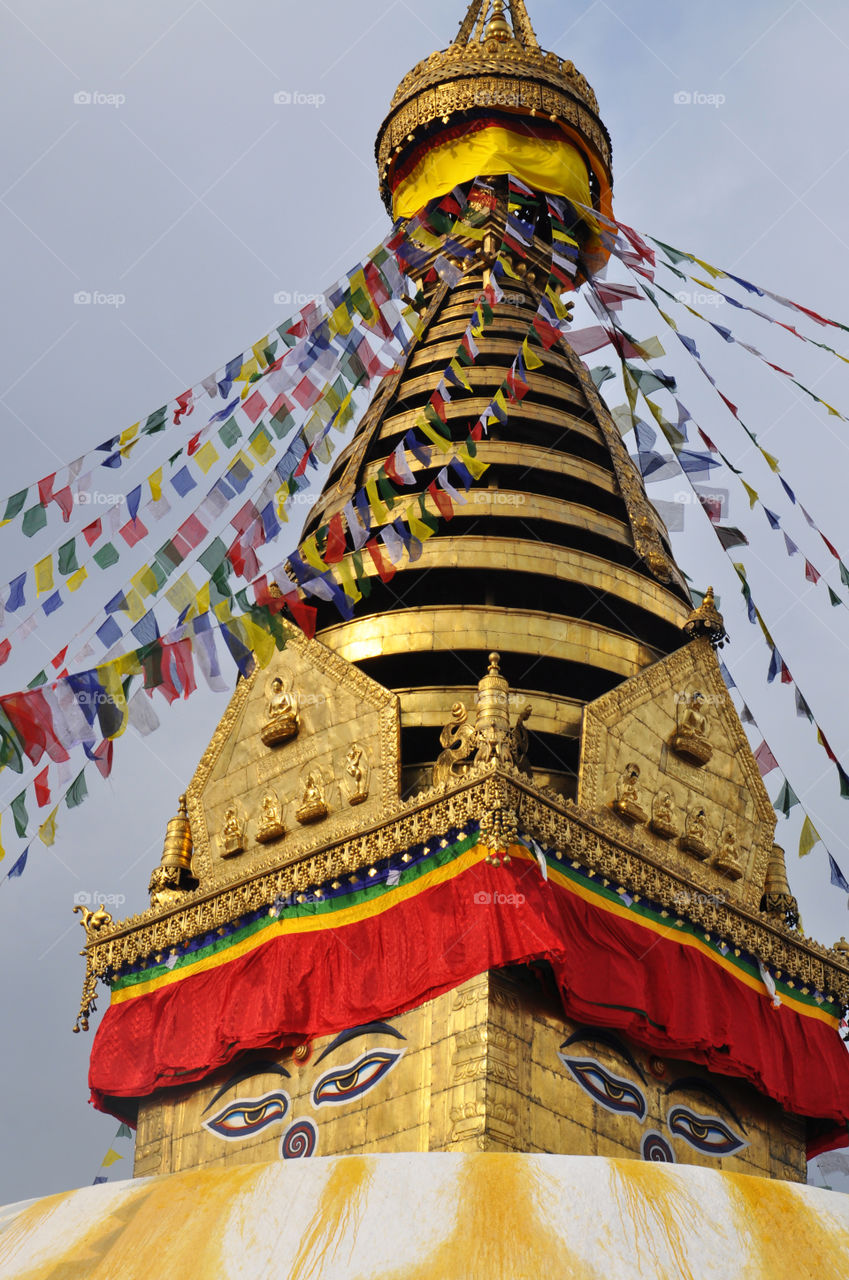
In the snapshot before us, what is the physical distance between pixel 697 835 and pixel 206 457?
5250mm

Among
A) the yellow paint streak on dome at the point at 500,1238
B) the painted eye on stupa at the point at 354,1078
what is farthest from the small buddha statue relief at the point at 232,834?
the yellow paint streak on dome at the point at 500,1238

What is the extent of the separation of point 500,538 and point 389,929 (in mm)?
4617

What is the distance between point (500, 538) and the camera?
15383 millimetres

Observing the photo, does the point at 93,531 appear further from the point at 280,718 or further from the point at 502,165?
the point at 502,165

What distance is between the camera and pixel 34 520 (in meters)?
11.8

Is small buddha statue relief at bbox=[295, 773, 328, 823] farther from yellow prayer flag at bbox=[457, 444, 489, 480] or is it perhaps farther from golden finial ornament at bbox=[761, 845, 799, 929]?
golden finial ornament at bbox=[761, 845, 799, 929]

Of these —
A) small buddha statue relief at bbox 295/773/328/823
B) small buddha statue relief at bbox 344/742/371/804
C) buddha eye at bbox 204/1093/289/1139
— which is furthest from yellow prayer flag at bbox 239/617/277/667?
buddha eye at bbox 204/1093/289/1139

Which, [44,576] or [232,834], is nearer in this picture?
[44,576]

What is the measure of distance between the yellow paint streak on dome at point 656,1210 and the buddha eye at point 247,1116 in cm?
432

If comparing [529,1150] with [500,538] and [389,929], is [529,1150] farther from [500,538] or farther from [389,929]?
[500,538]

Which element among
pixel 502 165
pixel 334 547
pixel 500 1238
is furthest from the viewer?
pixel 502 165

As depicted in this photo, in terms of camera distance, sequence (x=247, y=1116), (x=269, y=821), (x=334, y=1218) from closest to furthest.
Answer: (x=334, y=1218) < (x=247, y=1116) < (x=269, y=821)

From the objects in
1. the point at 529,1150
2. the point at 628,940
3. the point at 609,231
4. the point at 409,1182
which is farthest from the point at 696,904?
the point at 609,231

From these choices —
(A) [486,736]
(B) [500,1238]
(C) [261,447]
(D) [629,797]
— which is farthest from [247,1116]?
(C) [261,447]
